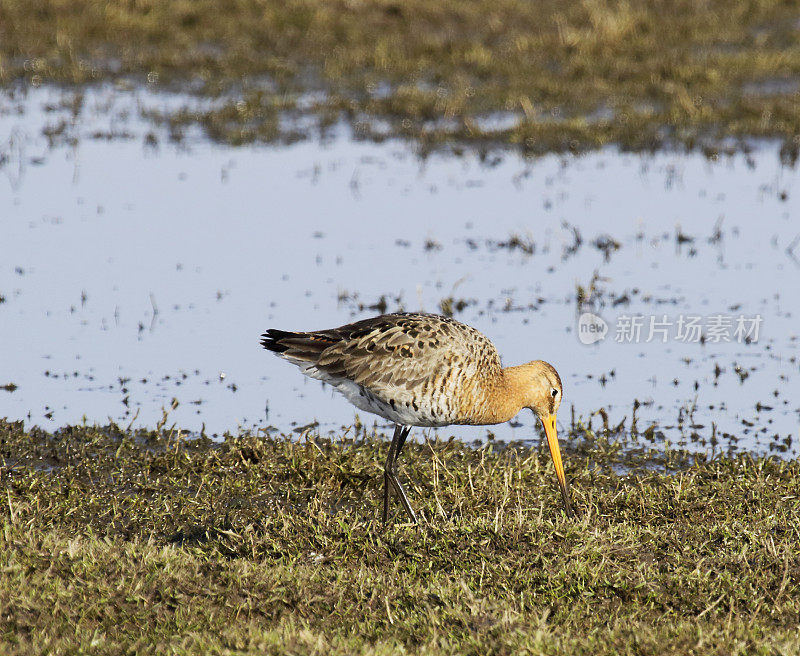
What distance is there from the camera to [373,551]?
6492 mm

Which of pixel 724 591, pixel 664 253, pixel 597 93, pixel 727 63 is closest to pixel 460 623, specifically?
pixel 724 591

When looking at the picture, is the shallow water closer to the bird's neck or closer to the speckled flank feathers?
the speckled flank feathers

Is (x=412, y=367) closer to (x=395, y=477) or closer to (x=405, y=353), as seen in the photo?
(x=405, y=353)

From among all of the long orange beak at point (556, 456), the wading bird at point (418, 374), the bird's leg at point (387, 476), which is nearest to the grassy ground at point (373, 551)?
the long orange beak at point (556, 456)

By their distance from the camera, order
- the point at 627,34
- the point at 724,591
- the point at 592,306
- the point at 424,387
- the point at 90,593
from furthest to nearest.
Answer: the point at 627,34 < the point at 592,306 < the point at 424,387 < the point at 724,591 < the point at 90,593

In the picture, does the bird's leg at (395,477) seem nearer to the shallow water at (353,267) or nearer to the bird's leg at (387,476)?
the bird's leg at (387,476)

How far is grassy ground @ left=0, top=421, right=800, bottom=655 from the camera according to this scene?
552cm

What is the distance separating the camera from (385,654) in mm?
5258

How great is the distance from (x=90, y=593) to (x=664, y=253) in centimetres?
801

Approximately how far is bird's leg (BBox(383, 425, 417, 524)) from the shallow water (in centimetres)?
133

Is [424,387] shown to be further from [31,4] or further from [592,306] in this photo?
[31,4]
